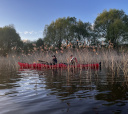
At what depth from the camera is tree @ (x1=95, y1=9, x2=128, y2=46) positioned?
2675 cm

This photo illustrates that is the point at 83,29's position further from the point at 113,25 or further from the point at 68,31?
the point at 113,25

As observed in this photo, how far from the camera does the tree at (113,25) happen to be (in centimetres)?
2675

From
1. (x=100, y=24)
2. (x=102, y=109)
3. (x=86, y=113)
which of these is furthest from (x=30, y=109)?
(x=100, y=24)

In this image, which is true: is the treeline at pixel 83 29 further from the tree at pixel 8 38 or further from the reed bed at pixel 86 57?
the reed bed at pixel 86 57

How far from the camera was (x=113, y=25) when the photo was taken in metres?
26.8

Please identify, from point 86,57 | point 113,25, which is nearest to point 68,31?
point 113,25

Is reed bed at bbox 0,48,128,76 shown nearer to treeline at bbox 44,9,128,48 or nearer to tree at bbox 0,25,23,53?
treeline at bbox 44,9,128,48

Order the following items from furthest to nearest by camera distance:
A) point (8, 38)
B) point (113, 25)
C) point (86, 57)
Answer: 1. point (8, 38)
2. point (113, 25)
3. point (86, 57)

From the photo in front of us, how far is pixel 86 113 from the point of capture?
2.50m

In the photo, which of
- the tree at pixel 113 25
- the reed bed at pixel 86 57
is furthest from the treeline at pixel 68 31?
the reed bed at pixel 86 57

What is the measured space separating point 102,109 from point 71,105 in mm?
616

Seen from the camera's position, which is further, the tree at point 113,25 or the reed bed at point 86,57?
the tree at point 113,25

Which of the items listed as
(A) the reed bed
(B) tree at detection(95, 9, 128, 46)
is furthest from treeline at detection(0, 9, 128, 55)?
(A) the reed bed

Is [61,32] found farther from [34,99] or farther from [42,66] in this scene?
[34,99]
